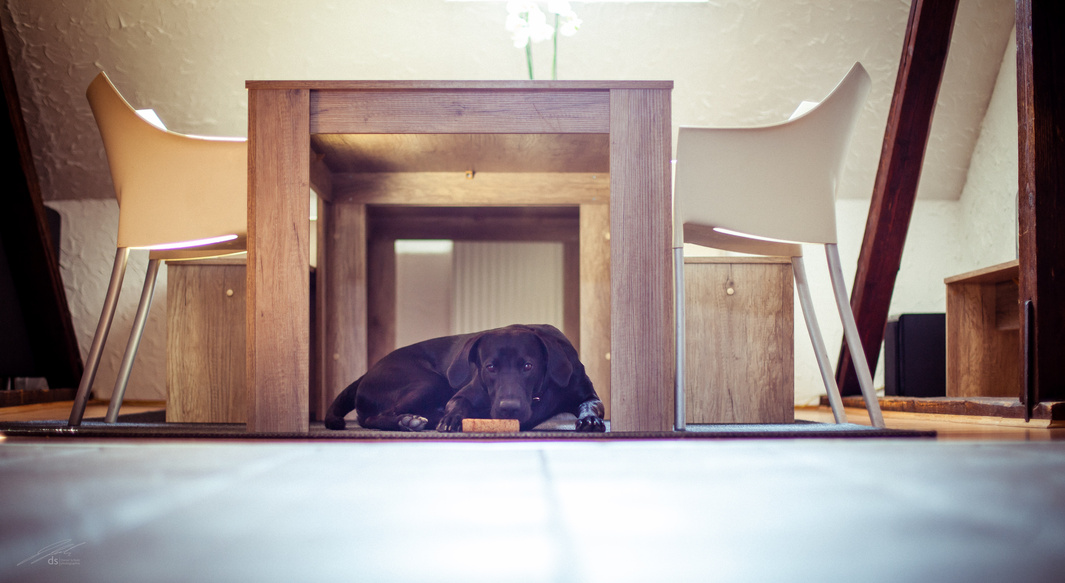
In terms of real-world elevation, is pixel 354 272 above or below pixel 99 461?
above

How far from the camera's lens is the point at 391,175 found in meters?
2.36

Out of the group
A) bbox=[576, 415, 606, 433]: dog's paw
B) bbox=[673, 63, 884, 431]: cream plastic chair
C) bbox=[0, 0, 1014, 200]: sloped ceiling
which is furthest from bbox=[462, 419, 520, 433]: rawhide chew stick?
bbox=[0, 0, 1014, 200]: sloped ceiling

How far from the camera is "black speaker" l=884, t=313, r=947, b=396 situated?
121 inches

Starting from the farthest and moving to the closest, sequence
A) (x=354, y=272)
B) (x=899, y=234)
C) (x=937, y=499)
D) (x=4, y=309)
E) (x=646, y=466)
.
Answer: (x=4, y=309), (x=899, y=234), (x=354, y=272), (x=646, y=466), (x=937, y=499)

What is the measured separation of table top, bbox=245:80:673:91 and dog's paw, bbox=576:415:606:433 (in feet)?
2.64

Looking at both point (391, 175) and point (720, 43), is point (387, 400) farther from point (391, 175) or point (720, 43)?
point (720, 43)

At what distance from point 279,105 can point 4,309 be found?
222cm

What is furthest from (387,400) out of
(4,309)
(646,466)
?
(4,309)

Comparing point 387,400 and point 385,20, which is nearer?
point 387,400

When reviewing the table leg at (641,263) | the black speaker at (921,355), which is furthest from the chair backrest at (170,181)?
the black speaker at (921,355)

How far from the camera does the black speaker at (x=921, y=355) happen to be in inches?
121

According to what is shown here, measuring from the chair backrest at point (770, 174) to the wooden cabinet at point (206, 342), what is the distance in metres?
1.43

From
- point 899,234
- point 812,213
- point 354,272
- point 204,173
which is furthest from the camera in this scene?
point 899,234

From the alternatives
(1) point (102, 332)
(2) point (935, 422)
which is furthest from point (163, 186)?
(2) point (935, 422)
